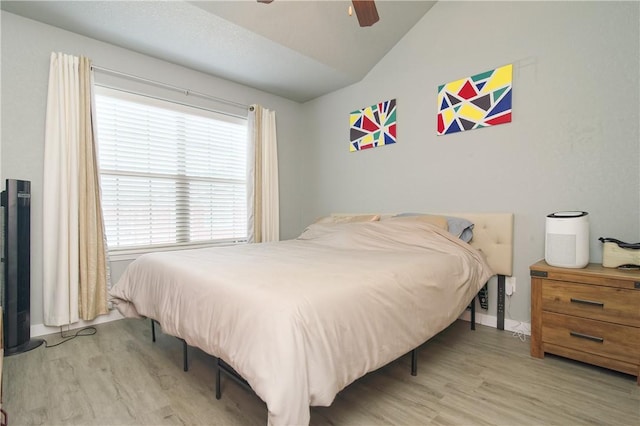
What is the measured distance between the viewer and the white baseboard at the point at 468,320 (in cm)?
251

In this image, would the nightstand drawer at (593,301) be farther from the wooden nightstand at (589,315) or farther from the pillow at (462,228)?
the pillow at (462,228)

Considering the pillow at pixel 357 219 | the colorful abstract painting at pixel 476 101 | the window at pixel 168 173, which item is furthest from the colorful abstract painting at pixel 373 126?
the window at pixel 168 173

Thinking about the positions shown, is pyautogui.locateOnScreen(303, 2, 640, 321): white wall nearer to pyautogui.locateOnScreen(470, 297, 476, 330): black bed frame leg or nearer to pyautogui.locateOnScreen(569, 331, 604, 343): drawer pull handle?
pyautogui.locateOnScreen(470, 297, 476, 330): black bed frame leg

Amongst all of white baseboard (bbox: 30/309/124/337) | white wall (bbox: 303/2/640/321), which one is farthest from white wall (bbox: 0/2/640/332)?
white baseboard (bbox: 30/309/124/337)

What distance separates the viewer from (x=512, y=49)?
8.38 feet

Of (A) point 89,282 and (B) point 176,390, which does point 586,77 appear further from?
(A) point 89,282

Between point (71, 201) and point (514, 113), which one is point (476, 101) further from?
point (71, 201)

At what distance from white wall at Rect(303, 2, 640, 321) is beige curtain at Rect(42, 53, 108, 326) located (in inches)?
108

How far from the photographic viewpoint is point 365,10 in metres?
1.89

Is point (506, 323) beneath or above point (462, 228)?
beneath

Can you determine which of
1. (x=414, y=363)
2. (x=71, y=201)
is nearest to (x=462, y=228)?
(x=414, y=363)

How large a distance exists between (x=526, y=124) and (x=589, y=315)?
4.77ft

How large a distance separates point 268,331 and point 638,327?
2.06m

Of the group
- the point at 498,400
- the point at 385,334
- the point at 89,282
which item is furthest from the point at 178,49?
the point at 498,400
